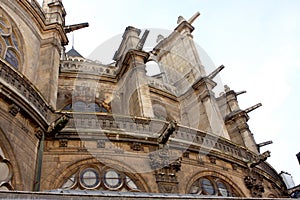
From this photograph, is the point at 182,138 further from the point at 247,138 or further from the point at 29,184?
the point at 247,138

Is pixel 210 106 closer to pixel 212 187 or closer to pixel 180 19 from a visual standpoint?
pixel 212 187

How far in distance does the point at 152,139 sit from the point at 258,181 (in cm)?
489

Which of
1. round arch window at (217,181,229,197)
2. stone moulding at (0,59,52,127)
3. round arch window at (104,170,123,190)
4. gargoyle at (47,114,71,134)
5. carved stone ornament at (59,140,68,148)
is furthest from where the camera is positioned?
round arch window at (217,181,229,197)

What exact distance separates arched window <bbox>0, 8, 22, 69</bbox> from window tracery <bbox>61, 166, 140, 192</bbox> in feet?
14.7

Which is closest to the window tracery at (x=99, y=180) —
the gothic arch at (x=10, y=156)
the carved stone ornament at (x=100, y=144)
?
the carved stone ornament at (x=100, y=144)

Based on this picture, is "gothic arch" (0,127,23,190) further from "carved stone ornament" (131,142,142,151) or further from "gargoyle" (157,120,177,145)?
"gargoyle" (157,120,177,145)

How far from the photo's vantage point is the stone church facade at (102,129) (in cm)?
843

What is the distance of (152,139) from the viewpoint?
10.3m

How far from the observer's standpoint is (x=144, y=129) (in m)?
10.7

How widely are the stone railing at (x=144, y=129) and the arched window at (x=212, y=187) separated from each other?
105cm

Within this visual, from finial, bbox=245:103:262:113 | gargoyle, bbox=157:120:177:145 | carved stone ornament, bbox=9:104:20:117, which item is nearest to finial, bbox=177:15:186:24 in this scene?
finial, bbox=245:103:262:113

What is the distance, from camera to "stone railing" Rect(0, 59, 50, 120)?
821 centimetres

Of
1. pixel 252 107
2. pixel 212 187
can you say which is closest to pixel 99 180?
pixel 212 187

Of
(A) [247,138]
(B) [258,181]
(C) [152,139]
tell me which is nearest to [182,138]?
(C) [152,139]
